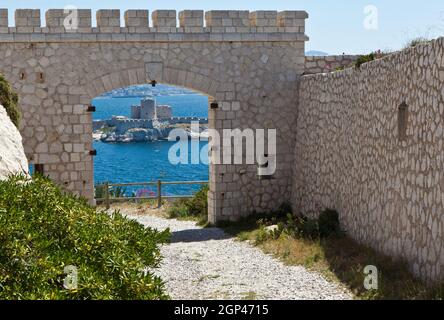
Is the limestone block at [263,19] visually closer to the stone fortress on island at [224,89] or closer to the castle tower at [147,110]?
the stone fortress on island at [224,89]

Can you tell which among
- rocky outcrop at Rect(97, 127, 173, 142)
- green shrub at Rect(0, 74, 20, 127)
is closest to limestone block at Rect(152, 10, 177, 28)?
green shrub at Rect(0, 74, 20, 127)

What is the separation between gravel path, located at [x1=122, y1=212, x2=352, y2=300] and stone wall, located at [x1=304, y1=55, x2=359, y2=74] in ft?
14.0

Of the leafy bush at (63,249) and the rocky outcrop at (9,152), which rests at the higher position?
the rocky outcrop at (9,152)

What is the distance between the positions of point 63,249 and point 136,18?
8.40 meters

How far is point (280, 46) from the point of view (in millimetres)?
15500

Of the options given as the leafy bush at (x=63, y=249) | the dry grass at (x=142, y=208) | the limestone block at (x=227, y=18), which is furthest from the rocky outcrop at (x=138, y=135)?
the leafy bush at (x=63, y=249)

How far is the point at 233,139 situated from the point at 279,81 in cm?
163

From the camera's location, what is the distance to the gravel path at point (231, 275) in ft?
29.5

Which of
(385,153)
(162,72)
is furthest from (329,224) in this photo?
(162,72)

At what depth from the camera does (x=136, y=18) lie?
14609mm

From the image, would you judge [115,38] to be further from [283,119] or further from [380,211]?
[380,211]

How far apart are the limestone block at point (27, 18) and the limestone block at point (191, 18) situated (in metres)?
2.89

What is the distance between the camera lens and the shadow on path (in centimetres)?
1423

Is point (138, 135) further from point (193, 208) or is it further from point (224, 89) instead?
point (224, 89)
